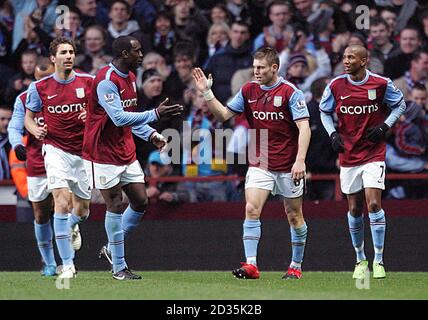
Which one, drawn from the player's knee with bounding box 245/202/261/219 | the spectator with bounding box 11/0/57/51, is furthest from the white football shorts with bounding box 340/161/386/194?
the spectator with bounding box 11/0/57/51

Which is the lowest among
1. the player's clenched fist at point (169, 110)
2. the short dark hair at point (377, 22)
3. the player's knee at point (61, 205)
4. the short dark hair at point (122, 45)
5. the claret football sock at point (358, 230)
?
the claret football sock at point (358, 230)

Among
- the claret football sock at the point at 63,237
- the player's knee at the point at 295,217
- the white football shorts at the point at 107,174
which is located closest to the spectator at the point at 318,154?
the player's knee at the point at 295,217

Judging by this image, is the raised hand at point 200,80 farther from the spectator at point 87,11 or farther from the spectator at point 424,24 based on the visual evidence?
the spectator at point 87,11

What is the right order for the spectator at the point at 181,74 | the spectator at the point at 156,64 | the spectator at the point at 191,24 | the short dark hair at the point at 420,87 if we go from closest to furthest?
the short dark hair at the point at 420,87
the spectator at the point at 181,74
the spectator at the point at 156,64
the spectator at the point at 191,24

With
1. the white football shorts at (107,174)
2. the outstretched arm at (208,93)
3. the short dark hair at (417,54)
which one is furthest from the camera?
the short dark hair at (417,54)

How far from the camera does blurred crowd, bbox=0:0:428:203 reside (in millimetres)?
14844

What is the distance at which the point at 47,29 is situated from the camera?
16.4 metres

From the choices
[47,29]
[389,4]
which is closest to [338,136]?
[389,4]

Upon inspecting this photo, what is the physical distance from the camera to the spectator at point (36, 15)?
16422mm

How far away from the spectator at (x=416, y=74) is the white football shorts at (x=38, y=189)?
16.9 feet

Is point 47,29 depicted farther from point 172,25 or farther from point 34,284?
point 34,284

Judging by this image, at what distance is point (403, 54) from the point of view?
15414 mm

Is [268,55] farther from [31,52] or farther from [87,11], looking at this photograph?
[87,11]
